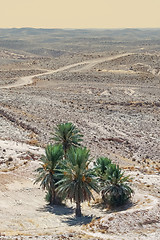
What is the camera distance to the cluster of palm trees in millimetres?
22375

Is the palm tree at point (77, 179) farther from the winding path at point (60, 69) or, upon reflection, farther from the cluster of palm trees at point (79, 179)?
the winding path at point (60, 69)

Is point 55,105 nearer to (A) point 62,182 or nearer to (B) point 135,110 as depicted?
(B) point 135,110

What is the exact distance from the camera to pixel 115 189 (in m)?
23.8

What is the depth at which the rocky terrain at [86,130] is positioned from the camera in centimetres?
2130

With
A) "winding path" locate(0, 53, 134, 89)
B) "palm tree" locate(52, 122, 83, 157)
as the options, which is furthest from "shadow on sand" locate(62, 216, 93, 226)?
"winding path" locate(0, 53, 134, 89)

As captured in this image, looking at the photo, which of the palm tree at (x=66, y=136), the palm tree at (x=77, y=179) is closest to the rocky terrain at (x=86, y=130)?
the palm tree at (x=77, y=179)

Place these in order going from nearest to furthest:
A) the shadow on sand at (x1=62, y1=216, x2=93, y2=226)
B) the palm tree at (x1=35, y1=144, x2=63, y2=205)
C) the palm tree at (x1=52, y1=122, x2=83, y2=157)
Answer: the shadow on sand at (x1=62, y1=216, x2=93, y2=226) → the palm tree at (x1=35, y1=144, x2=63, y2=205) → the palm tree at (x1=52, y1=122, x2=83, y2=157)

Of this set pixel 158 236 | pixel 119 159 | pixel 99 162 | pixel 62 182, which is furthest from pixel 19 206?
pixel 119 159

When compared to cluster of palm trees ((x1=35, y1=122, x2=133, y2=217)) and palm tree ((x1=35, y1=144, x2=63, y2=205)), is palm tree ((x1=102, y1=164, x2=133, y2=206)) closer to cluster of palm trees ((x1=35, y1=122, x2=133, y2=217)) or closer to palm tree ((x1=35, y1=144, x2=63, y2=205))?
cluster of palm trees ((x1=35, y1=122, x2=133, y2=217))

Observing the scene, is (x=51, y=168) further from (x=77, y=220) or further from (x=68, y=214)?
(x=77, y=220)

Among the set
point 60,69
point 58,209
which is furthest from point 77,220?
point 60,69

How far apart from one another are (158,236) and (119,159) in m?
18.8

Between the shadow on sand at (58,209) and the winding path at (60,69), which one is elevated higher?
the winding path at (60,69)

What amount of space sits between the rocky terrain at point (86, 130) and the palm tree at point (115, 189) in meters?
0.80
